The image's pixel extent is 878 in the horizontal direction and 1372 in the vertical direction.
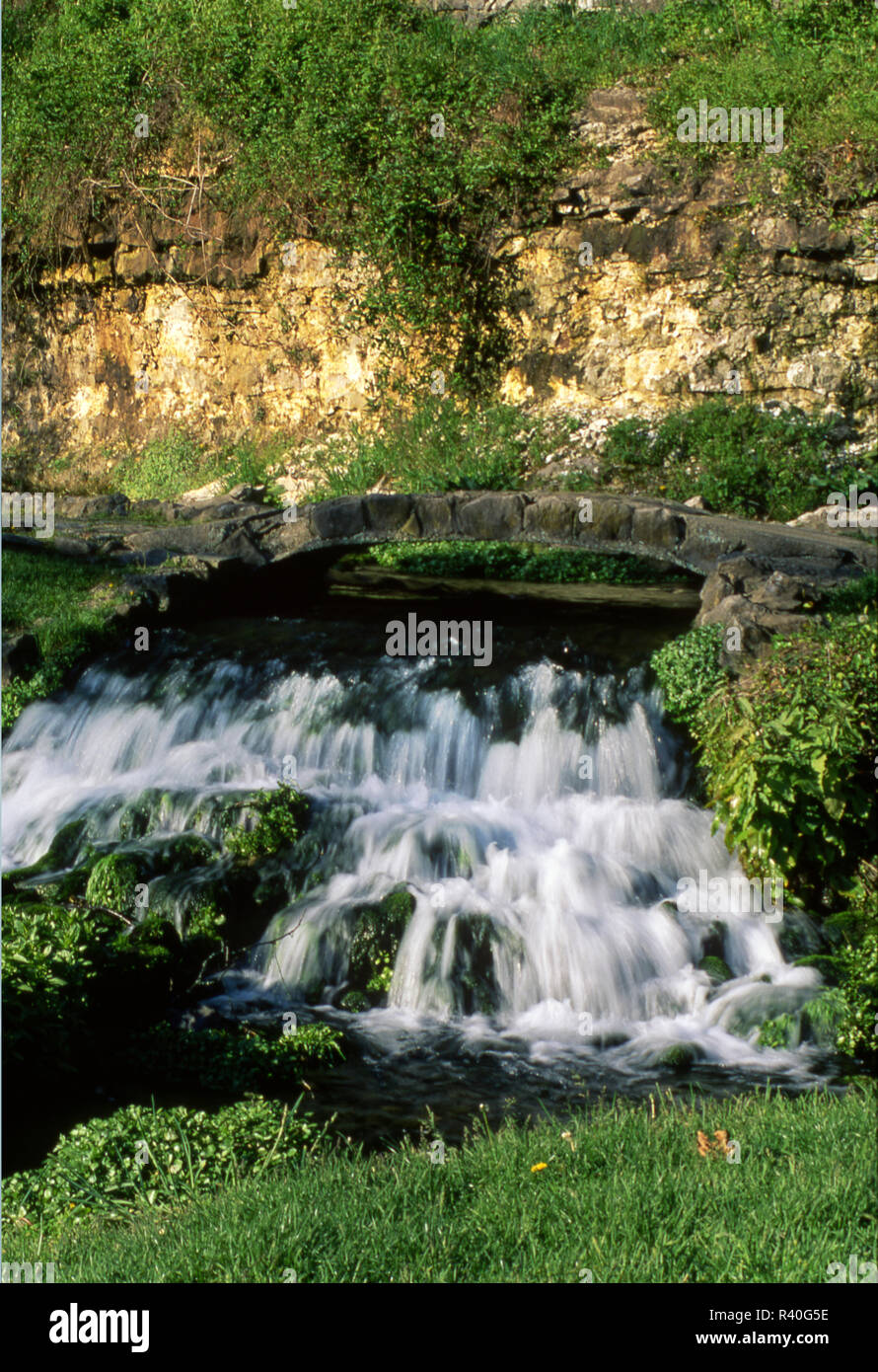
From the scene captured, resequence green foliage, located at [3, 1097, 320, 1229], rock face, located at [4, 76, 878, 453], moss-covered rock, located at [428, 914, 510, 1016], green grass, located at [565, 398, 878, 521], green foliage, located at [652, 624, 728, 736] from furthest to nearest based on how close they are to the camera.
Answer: rock face, located at [4, 76, 878, 453]
green grass, located at [565, 398, 878, 521]
green foliage, located at [652, 624, 728, 736]
moss-covered rock, located at [428, 914, 510, 1016]
green foliage, located at [3, 1097, 320, 1229]

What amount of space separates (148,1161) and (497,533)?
9.00 meters

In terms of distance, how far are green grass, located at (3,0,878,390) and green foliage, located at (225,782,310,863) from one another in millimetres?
10070

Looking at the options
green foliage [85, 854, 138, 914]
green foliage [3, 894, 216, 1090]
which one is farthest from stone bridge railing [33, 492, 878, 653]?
green foliage [3, 894, 216, 1090]

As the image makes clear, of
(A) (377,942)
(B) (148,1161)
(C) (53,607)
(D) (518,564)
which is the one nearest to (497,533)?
(D) (518,564)

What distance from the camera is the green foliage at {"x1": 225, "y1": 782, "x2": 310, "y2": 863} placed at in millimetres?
8430

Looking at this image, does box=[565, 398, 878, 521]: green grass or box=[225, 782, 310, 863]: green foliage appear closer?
box=[225, 782, 310, 863]: green foliage

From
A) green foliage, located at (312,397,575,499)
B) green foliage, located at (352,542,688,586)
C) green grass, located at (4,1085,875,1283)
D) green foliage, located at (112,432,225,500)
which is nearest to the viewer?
green grass, located at (4,1085,875,1283)

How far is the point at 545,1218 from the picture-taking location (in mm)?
3826

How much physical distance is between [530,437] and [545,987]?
33.7 feet

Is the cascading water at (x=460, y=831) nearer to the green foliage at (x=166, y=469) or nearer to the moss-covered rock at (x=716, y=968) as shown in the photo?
the moss-covered rock at (x=716, y=968)

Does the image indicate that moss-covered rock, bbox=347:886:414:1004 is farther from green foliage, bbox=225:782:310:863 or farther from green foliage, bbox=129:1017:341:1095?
green foliage, bbox=225:782:310:863

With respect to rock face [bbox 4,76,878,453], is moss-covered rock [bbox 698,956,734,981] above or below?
below

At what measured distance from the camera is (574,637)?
10.7 metres

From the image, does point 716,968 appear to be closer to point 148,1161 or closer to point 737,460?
point 148,1161
